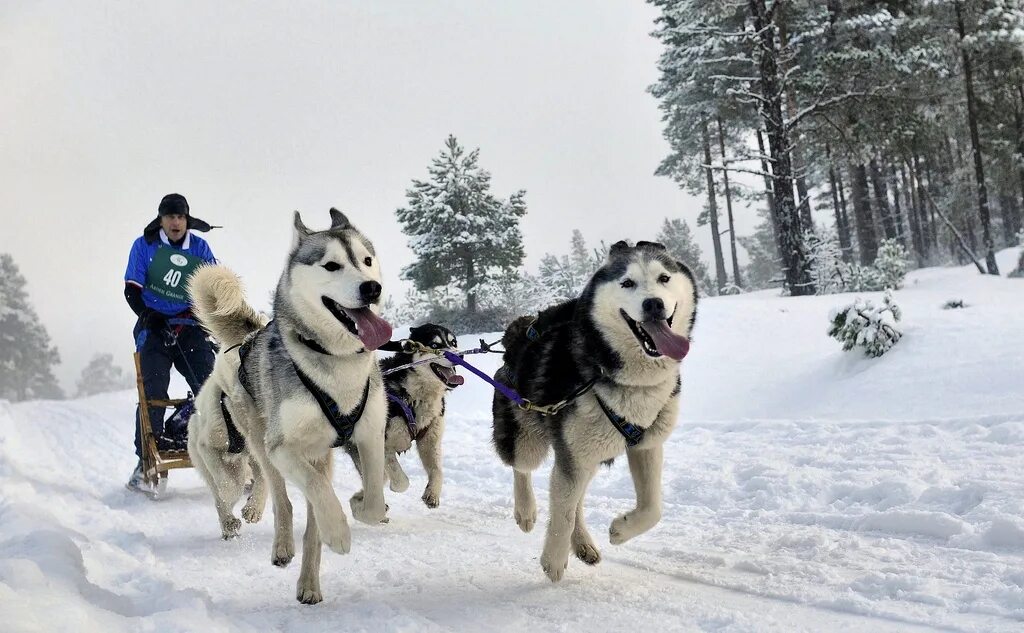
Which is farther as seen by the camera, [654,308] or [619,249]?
[619,249]

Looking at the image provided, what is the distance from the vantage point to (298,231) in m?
3.41

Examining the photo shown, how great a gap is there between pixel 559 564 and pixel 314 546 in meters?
1.15

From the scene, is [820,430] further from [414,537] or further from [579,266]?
[579,266]

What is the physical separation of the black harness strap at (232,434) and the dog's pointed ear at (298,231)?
5.79 feet

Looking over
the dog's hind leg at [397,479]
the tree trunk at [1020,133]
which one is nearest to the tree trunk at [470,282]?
the dog's hind leg at [397,479]

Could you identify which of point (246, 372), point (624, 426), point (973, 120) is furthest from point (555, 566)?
point (973, 120)

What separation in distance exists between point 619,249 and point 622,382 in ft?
2.33

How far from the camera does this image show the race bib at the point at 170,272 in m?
5.89

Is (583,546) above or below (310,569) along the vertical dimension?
below

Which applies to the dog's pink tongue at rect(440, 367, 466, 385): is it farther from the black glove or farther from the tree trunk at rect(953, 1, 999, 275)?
the tree trunk at rect(953, 1, 999, 275)

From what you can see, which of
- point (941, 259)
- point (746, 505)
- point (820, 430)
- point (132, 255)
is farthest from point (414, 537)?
point (941, 259)

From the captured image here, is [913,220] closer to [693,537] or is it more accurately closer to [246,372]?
[693,537]

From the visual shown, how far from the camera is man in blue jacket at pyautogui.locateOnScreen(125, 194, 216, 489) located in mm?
5898

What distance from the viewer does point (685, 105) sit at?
2597 centimetres
